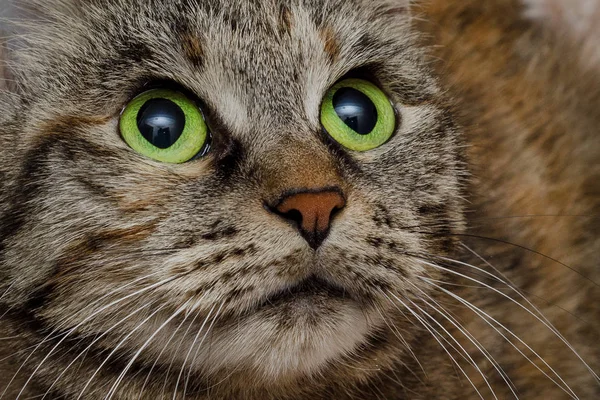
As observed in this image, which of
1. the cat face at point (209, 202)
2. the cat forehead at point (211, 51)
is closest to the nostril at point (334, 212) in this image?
the cat face at point (209, 202)

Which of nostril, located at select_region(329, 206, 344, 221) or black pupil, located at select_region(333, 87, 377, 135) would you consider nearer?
nostril, located at select_region(329, 206, 344, 221)

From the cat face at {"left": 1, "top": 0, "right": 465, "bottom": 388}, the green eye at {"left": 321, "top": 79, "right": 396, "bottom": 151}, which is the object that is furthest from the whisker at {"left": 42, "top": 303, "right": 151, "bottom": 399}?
the green eye at {"left": 321, "top": 79, "right": 396, "bottom": 151}

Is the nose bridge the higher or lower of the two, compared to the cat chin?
higher

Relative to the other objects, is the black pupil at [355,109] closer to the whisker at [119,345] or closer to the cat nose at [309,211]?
the cat nose at [309,211]

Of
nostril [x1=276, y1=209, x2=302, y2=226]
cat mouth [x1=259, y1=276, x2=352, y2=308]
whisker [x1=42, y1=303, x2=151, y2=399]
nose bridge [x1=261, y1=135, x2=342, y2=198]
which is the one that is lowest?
whisker [x1=42, y1=303, x2=151, y2=399]

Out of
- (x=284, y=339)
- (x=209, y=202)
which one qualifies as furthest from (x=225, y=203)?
(x=284, y=339)

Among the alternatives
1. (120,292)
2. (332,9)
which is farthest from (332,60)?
(120,292)

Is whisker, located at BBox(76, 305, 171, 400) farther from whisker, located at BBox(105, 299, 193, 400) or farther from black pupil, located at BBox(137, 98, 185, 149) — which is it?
black pupil, located at BBox(137, 98, 185, 149)
